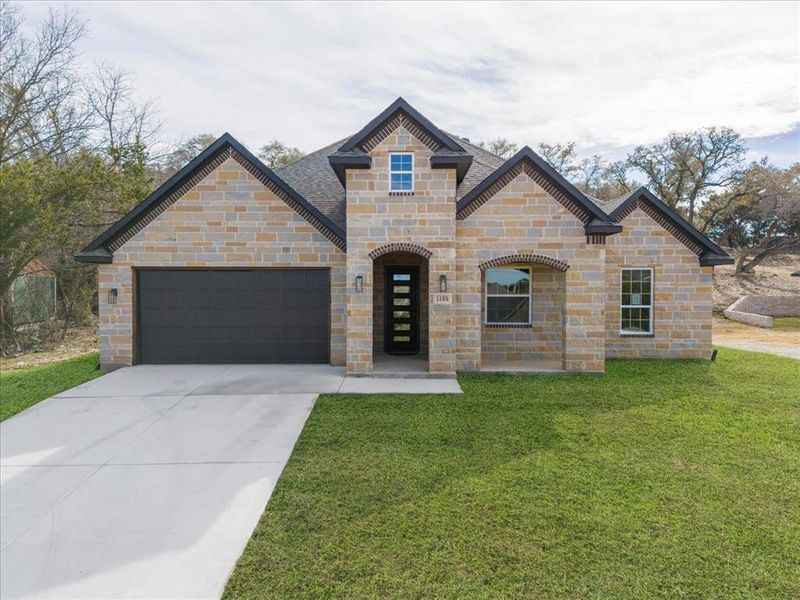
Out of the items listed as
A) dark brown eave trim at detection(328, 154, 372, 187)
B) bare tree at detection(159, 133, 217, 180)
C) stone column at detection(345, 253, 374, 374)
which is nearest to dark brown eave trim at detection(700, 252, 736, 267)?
stone column at detection(345, 253, 374, 374)

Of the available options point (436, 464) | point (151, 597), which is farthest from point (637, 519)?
point (151, 597)

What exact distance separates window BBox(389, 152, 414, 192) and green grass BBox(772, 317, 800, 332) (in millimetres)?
20961

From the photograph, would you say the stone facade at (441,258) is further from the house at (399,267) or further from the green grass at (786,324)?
the green grass at (786,324)

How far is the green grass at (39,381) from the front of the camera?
7.70 m

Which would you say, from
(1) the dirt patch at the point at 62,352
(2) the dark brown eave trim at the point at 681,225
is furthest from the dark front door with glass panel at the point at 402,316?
(1) the dirt patch at the point at 62,352

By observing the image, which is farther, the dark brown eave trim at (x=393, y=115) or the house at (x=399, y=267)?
the house at (x=399, y=267)

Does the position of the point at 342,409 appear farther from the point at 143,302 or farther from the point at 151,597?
the point at 143,302

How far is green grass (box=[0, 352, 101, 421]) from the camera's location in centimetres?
770

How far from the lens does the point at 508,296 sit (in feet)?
36.5

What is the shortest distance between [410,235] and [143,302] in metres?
6.87

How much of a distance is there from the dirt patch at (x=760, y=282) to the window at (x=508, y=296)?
20.9 m

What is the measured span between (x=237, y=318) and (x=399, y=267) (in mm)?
4351

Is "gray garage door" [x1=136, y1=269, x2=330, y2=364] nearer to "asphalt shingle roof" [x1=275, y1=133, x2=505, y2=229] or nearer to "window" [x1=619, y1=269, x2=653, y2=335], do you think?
"asphalt shingle roof" [x1=275, y1=133, x2=505, y2=229]

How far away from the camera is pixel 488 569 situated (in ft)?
11.0
